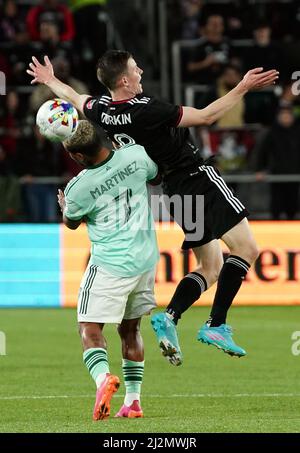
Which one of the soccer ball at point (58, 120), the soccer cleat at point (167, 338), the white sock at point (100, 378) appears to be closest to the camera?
the white sock at point (100, 378)

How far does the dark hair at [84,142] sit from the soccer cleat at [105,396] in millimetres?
1589

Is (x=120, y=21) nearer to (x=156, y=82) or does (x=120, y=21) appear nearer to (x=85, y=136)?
→ (x=156, y=82)

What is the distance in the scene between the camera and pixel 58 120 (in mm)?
9336

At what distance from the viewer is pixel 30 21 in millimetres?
21125

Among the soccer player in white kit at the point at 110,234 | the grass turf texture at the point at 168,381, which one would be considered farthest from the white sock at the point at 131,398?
the grass turf texture at the point at 168,381

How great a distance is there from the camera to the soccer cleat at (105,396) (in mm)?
8711

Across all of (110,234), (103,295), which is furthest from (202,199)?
(103,295)

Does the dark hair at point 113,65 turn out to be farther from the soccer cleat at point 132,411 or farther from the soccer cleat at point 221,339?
the soccer cleat at point 132,411

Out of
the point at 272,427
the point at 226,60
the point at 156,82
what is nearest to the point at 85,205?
the point at 272,427

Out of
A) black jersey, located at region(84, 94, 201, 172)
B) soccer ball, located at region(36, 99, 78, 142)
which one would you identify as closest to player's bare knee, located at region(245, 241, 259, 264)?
black jersey, located at region(84, 94, 201, 172)

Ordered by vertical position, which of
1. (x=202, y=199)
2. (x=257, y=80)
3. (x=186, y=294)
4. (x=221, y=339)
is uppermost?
(x=257, y=80)

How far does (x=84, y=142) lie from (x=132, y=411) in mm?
1984

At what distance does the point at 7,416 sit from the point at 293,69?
12.3 metres

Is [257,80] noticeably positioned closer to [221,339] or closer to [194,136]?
[221,339]
